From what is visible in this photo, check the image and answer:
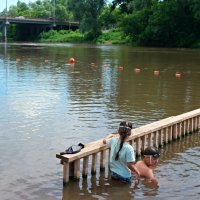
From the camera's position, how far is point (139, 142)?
11141 mm

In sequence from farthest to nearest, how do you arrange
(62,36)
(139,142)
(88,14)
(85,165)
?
(62,36) → (88,14) → (139,142) → (85,165)

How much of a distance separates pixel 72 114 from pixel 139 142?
5.30 meters

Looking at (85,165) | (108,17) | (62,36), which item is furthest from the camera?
(62,36)

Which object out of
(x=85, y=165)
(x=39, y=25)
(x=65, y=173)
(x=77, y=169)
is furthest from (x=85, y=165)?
(x=39, y=25)

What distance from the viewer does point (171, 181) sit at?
9.67m

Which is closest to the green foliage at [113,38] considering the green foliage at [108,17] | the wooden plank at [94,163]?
the green foliage at [108,17]

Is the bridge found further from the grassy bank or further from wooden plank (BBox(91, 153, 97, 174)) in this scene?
wooden plank (BBox(91, 153, 97, 174))

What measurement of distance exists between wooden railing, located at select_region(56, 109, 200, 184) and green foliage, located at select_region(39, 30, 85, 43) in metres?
94.7

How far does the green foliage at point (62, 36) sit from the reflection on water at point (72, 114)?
7969 centimetres

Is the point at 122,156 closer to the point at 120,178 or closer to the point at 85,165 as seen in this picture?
the point at 120,178

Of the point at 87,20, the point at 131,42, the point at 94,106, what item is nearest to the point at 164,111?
the point at 94,106

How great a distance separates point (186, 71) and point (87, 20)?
240 ft

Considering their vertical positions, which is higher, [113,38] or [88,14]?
[88,14]

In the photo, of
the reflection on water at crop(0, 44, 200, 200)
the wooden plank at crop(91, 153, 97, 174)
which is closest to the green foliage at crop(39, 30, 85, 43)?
the reflection on water at crop(0, 44, 200, 200)
